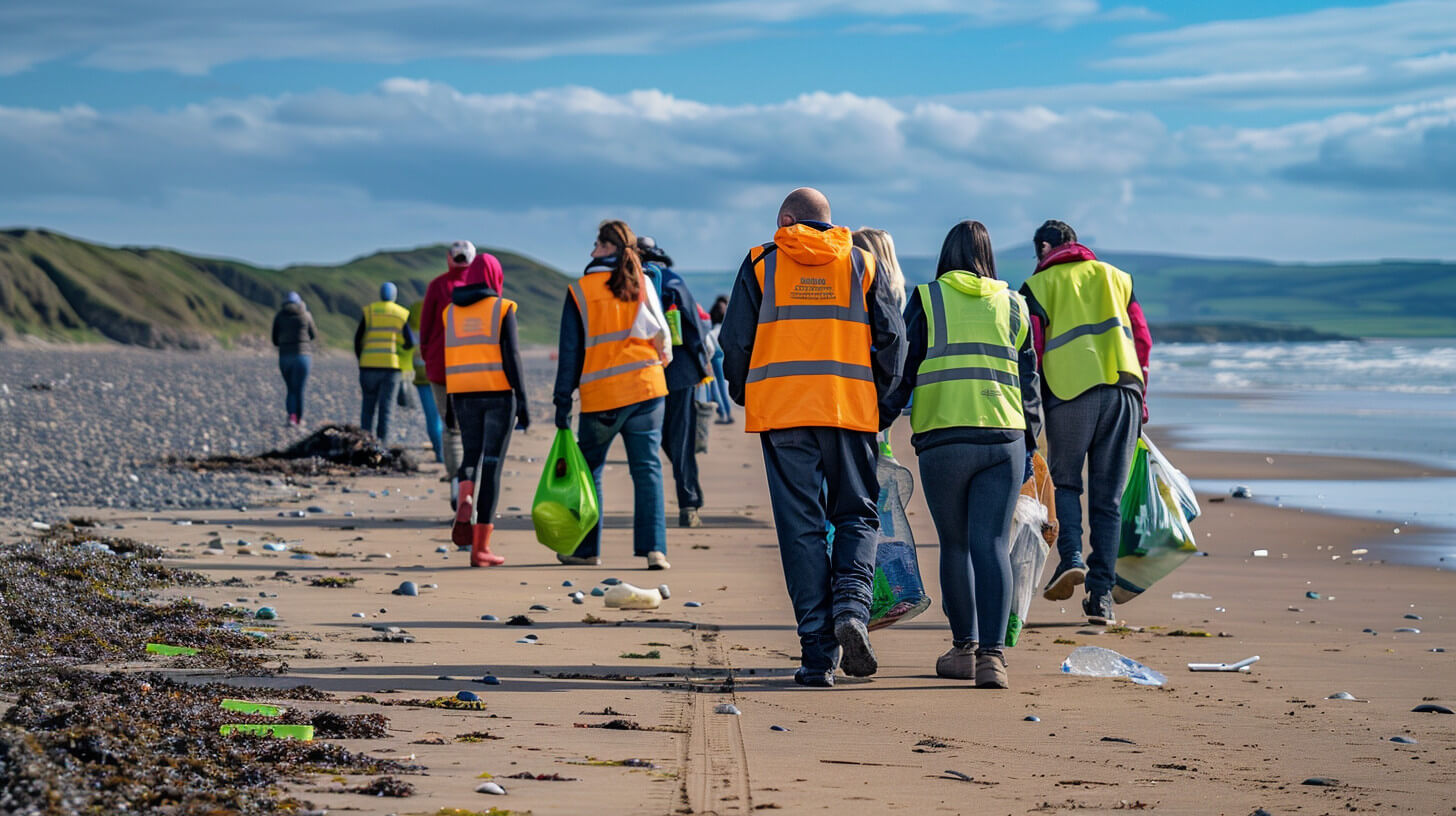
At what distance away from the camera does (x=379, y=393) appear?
16.8 m

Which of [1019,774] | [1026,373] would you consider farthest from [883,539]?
[1019,774]

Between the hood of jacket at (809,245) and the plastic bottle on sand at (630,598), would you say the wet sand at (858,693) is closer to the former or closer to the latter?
the plastic bottle on sand at (630,598)

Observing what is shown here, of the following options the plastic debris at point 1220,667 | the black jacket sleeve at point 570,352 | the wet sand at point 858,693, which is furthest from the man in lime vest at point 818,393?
the black jacket sleeve at point 570,352

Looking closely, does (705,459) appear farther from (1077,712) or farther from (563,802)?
(563,802)

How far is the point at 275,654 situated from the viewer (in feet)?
20.1

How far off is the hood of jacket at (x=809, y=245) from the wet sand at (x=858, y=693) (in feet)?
5.51

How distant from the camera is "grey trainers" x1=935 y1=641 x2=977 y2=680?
6.12 meters

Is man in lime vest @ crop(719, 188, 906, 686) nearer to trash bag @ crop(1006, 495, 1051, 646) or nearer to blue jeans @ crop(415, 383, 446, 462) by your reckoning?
trash bag @ crop(1006, 495, 1051, 646)

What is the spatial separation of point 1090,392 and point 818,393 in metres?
2.27

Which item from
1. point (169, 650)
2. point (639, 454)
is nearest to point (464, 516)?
point (639, 454)

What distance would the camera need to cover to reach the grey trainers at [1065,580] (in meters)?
7.32

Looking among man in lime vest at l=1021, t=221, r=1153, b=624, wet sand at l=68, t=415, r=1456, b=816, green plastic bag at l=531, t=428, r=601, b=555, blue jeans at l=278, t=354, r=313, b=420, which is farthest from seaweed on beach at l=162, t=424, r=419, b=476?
man in lime vest at l=1021, t=221, r=1153, b=624

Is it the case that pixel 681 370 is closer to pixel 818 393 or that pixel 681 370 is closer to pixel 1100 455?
pixel 1100 455

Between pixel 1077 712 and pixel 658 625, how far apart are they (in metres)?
2.48
